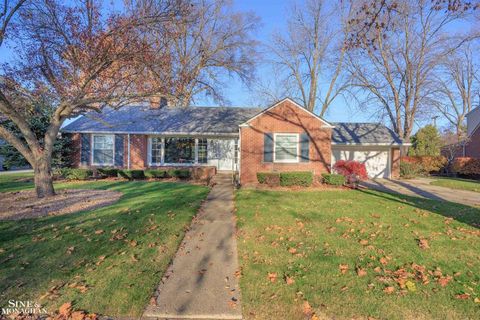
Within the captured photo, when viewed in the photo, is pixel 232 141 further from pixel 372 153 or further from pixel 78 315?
pixel 78 315

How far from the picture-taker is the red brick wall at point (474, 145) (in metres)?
26.0

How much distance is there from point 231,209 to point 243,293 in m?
5.06

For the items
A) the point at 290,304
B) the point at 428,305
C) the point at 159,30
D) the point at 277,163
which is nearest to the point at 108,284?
the point at 290,304

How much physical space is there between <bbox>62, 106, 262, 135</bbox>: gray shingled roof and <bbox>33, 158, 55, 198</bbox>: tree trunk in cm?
775

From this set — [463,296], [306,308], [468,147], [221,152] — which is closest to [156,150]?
[221,152]

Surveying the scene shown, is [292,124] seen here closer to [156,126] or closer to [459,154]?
[156,126]

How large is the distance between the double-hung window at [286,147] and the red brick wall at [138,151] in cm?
875

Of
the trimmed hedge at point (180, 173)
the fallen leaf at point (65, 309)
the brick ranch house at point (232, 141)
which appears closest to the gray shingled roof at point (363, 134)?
the brick ranch house at point (232, 141)

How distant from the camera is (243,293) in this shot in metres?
3.73

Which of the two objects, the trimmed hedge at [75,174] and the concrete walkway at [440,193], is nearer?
the concrete walkway at [440,193]

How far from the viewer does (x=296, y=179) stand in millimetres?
13773

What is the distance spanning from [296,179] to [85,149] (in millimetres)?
13986

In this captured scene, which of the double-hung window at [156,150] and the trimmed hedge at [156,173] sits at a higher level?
the double-hung window at [156,150]

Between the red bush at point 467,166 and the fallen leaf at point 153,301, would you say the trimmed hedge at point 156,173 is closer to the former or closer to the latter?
the fallen leaf at point 153,301
